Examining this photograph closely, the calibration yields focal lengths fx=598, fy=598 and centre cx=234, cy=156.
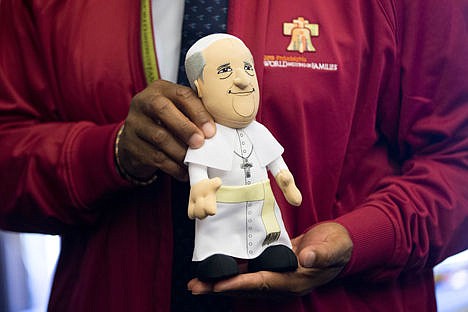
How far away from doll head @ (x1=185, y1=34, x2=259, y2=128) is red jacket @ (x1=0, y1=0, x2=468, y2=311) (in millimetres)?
122

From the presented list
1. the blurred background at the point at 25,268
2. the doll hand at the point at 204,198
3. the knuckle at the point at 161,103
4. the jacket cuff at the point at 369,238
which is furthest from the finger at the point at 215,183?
the blurred background at the point at 25,268

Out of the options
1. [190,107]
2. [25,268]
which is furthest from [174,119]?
[25,268]

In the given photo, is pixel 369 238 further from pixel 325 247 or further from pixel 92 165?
pixel 92 165

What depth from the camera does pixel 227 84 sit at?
28.4 inches

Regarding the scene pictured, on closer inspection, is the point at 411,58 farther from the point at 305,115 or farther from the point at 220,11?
the point at 220,11

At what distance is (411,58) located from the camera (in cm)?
93

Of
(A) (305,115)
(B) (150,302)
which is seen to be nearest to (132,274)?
(B) (150,302)

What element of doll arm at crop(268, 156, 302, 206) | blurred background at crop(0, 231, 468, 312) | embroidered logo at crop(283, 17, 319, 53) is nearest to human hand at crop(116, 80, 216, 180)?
doll arm at crop(268, 156, 302, 206)

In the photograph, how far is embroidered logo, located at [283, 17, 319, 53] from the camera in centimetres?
87

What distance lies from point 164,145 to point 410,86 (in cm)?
41

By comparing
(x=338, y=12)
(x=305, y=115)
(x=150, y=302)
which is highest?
(x=338, y=12)

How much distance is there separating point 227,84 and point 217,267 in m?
0.22

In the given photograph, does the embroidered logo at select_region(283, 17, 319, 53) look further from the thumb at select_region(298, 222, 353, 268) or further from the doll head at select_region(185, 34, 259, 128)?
the thumb at select_region(298, 222, 353, 268)

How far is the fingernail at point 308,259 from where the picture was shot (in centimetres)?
77
